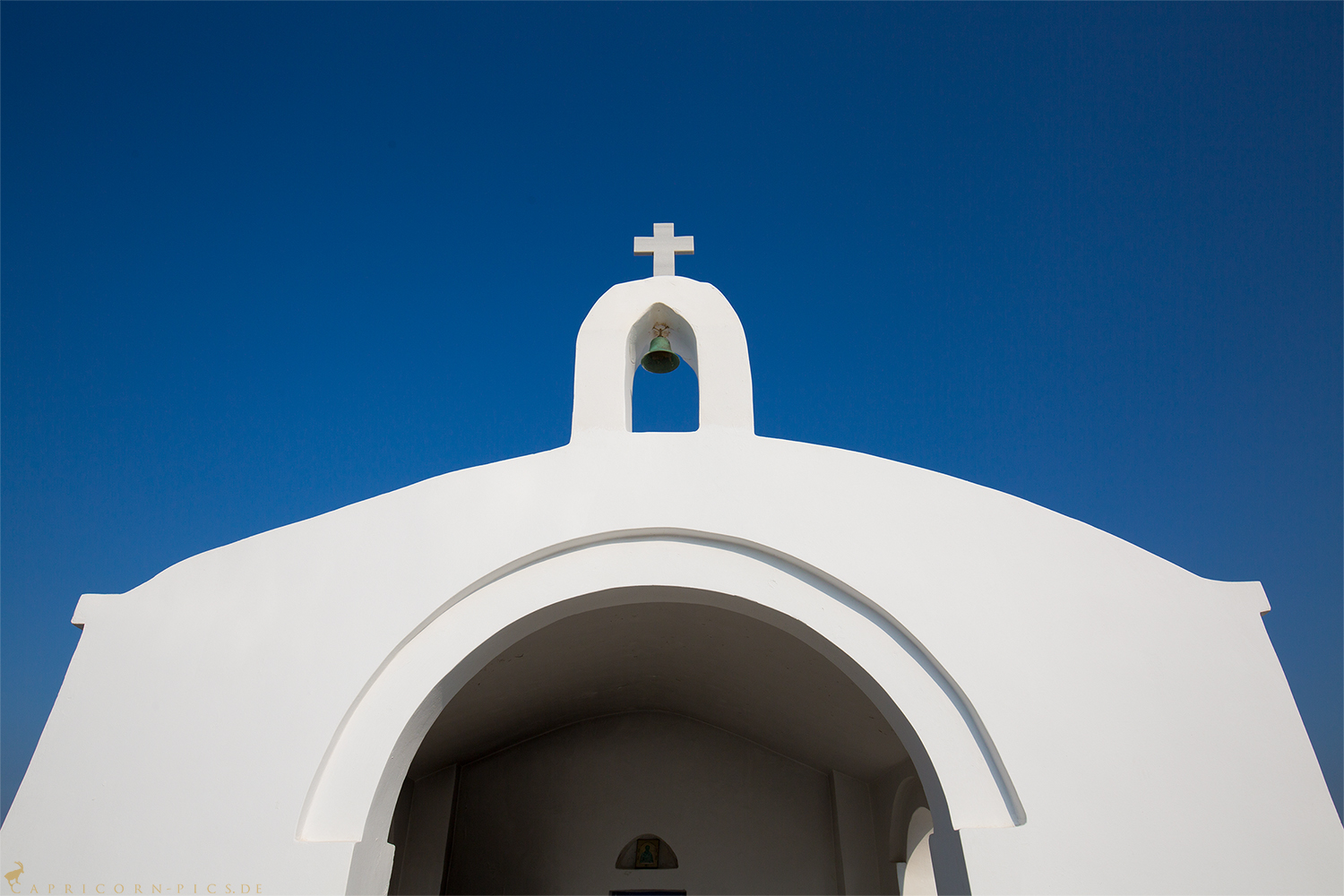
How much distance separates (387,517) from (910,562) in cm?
261

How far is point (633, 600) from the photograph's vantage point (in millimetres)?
3994

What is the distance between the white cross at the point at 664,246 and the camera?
5.29 metres

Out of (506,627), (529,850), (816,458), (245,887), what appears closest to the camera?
(245,887)

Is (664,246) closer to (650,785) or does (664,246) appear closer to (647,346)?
(647,346)

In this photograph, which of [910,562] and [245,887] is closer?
[245,887]

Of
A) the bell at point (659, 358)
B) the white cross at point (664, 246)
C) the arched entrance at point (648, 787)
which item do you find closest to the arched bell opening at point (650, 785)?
the arched entrance at point (648, 787)

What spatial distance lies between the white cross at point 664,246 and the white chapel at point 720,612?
27.1 inches

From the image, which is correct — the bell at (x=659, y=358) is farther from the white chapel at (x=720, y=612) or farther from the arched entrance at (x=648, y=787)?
the arched entrance at (x=648, y=787)

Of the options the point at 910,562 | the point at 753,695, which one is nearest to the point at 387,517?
the point at 910,562

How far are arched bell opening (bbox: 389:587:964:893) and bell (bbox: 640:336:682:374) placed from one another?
2.02 m

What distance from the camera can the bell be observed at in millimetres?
5271

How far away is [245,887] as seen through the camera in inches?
125

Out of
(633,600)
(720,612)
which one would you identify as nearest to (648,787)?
(720,612)

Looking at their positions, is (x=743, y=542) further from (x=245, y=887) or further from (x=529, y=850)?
(x=529, y=850)
